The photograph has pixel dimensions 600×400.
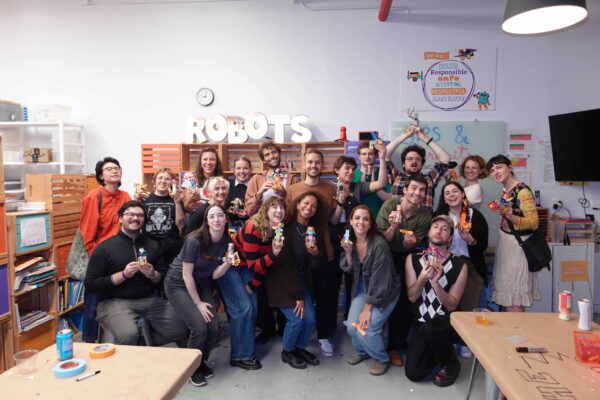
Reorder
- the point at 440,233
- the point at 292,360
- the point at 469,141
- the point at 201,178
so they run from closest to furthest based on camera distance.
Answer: the point at 440,233
the point at 292,360
the point at 201,178
the point at 469,141

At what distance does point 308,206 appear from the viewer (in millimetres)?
3039

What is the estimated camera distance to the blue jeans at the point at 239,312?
3.08 metres

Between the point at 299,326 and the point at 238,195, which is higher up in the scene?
the point at 238,195

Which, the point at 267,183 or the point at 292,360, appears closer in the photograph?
the point at 292,360

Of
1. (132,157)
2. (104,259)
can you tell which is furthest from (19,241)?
(132,157)

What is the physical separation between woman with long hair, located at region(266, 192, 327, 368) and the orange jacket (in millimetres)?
1564

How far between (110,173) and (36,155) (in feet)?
5.99

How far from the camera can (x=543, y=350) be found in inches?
69.4

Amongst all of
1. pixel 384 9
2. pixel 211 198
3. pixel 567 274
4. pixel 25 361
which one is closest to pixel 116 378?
pixel 25 361

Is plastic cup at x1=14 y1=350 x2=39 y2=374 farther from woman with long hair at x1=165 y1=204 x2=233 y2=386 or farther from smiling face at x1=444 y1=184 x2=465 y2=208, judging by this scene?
smiling face at x1=444 y1=184 x2=465 y2=208

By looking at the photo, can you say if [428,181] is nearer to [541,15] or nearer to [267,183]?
[267,183]

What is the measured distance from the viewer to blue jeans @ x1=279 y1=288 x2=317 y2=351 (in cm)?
310

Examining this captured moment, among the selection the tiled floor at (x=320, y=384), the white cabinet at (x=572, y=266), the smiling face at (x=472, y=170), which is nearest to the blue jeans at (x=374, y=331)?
the tiled floor at (x=320, y=384)

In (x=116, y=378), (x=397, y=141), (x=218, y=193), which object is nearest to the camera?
(x=116, y=378)
